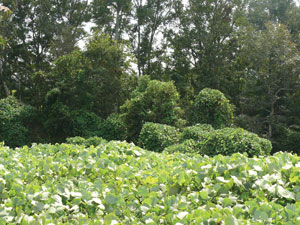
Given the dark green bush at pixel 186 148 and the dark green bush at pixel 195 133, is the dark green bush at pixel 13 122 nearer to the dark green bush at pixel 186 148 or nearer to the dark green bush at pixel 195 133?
the dark green bush at pixel 195 133

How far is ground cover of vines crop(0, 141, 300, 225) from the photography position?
169 centimetres

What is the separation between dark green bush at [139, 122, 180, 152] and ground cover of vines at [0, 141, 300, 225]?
20.9 ft

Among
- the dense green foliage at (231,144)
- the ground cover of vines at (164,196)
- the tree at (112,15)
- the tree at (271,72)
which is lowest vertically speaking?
the dense green foliage at (231,144)

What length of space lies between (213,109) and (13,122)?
301 inches

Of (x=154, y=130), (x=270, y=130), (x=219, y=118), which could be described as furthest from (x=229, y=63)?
(x=154, y=130)

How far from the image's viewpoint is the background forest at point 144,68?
1337 centimetres

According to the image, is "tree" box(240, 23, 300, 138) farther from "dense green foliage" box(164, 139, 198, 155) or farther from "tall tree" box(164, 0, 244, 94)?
"dense green foliage" box(164, 139, 198, 155)

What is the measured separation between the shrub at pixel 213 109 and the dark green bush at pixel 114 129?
3516 millimetres

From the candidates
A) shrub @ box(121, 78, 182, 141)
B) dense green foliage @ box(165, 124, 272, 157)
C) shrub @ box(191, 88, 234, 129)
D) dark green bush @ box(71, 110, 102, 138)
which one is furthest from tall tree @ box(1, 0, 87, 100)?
dense green foliage @ box(165, 124, 272, 157)

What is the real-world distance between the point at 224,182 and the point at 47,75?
12973 mm

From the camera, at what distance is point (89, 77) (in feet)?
46.6

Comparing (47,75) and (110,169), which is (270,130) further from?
(110,169)

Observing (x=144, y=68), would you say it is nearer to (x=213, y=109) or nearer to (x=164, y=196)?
(x=213, y=109)

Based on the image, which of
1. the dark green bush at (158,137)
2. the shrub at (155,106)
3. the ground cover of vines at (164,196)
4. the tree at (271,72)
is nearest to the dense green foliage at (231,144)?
the dark green bush at (158,137)
